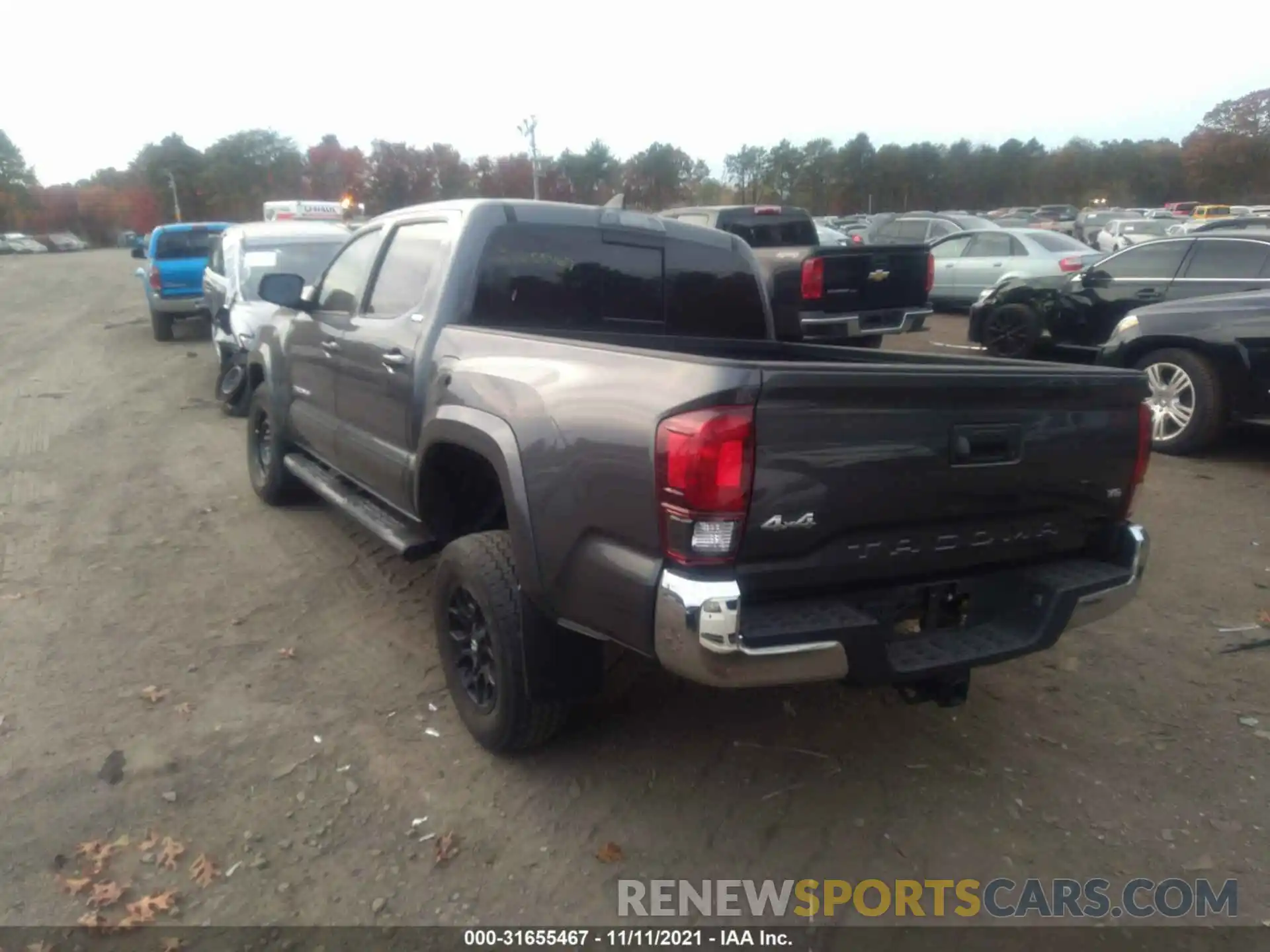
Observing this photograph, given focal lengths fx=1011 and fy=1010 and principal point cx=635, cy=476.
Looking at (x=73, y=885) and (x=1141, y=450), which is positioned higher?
(x=1141, y=450)

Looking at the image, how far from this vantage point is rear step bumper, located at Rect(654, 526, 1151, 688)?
8.86ft

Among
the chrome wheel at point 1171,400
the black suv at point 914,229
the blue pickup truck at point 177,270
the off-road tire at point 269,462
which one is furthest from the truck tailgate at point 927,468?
the black suv at point 914,229

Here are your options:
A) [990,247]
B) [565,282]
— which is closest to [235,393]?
[565,282]

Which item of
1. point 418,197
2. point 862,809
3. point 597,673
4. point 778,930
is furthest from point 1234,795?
point 418,197

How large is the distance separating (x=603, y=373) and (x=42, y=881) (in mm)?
2303

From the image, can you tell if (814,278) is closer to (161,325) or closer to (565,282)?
(565,282)

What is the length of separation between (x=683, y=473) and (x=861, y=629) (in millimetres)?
680

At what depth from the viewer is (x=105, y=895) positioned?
9.84 ft

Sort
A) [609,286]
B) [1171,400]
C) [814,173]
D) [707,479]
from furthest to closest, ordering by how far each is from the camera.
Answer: [814,173] → [1171,400] → [609,286] → [707,479]

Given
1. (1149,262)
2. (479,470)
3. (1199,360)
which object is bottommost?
(1199,360)

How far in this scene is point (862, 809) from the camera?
3.43 meters

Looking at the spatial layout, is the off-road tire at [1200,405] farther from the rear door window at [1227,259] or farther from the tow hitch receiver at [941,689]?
the tow hitch receiver at [941,689]

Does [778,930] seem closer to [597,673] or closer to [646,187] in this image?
[597,673]

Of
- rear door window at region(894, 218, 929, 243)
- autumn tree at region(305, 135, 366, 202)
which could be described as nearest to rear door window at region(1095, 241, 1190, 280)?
rear door window at region(894, 218, 929, 243)
